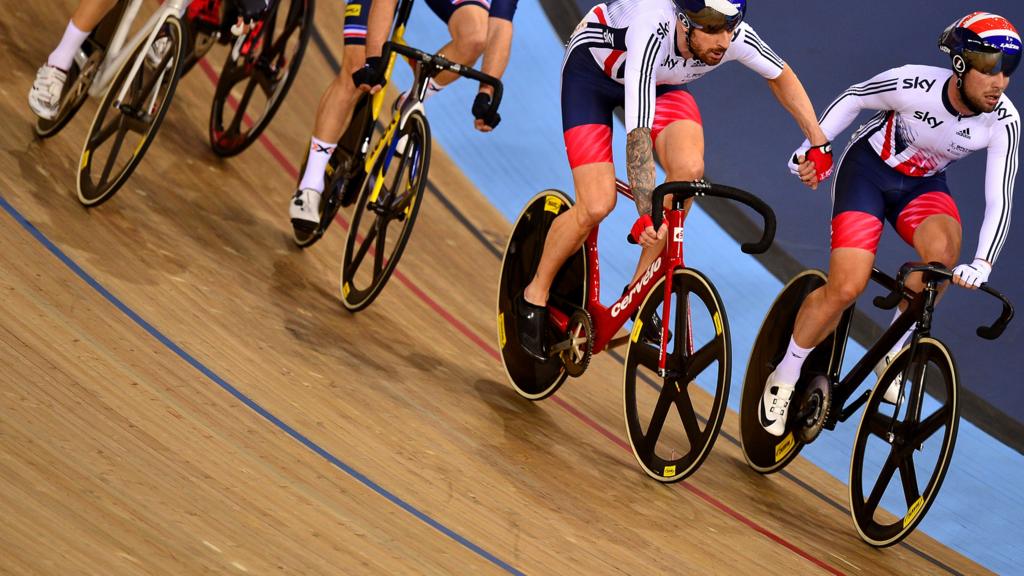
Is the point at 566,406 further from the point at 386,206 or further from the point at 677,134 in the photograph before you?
the point at 677,134

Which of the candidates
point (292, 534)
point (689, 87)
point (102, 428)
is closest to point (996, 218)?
point (292, 534)

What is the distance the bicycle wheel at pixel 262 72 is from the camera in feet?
15.7

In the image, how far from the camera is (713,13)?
10.6 ft

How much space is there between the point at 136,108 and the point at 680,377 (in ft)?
6.49

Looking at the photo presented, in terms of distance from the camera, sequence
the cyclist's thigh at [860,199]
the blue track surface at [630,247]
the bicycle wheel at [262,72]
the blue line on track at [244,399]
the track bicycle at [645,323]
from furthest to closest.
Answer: the bicycle wheel at [262,72]
the blue track surface at [630,247]
the cyclist's thigh at [860,199]
the track bicycle at [645,323]
the blue line on track at [244,399]

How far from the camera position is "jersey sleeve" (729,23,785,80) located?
3482mm

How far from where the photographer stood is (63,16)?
5555mm

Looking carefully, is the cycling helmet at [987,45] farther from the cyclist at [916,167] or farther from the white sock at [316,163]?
the white sock at [316,163]

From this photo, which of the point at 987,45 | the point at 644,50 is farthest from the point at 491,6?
the point at 987,45

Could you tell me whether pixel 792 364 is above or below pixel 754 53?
below

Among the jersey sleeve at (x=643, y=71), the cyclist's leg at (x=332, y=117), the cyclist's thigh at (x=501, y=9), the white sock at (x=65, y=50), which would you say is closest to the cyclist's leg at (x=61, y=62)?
the white sock at (x=65, y=50)

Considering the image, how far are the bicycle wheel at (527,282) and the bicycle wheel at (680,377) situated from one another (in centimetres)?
28

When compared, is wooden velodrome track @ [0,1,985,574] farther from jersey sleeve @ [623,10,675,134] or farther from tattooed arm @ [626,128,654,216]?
jersey sleeve @ [623,10,675,134]

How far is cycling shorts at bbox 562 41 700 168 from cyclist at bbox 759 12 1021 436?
396mm
